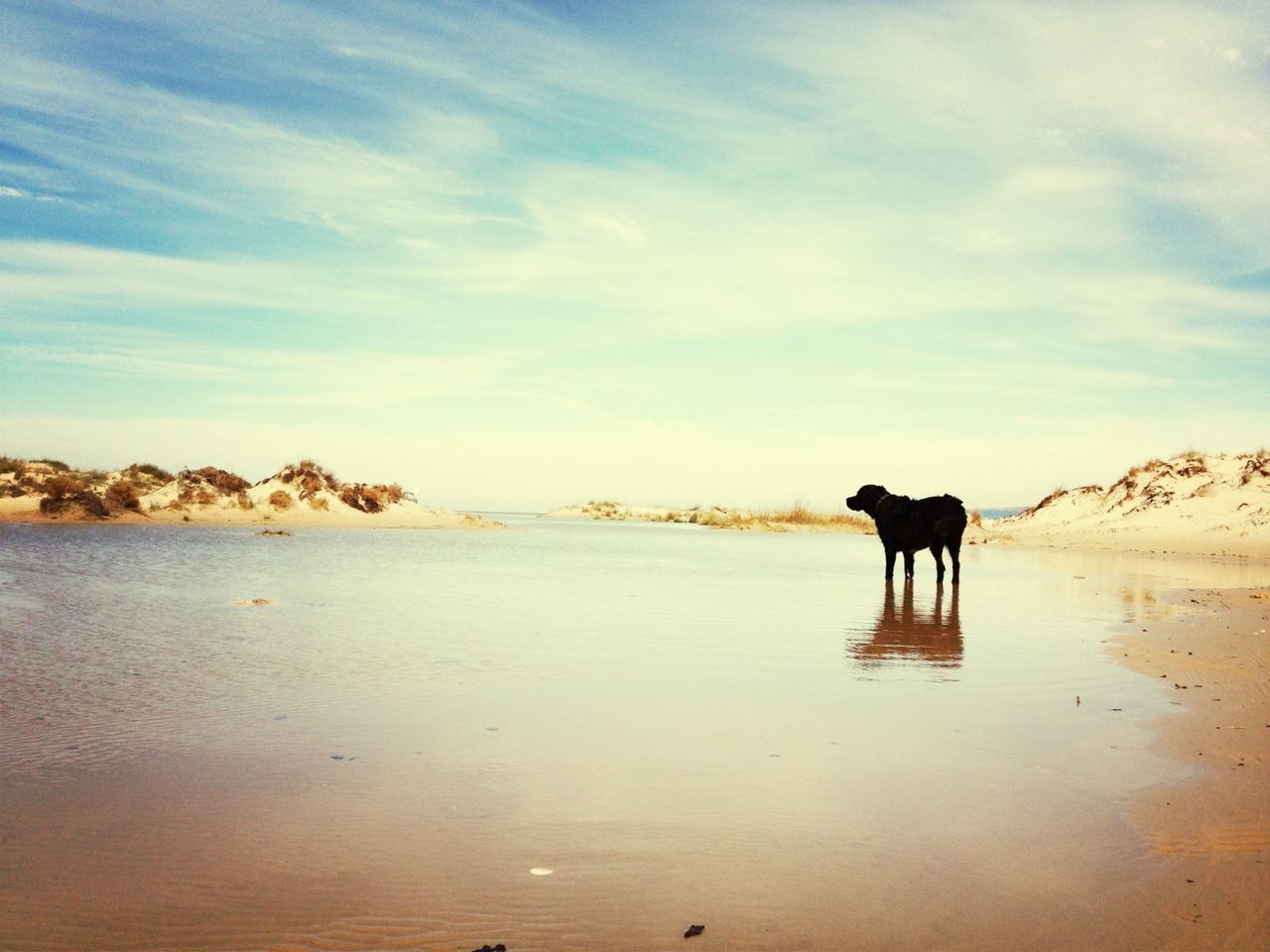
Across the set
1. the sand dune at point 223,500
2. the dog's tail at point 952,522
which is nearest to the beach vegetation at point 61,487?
the sand dune at point 223,500

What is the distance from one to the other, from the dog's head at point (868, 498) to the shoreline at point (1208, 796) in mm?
9725

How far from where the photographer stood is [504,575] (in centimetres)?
1836

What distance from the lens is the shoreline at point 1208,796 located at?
3.63 m

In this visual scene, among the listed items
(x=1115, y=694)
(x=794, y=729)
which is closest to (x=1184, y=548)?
(x=1115, y=694)

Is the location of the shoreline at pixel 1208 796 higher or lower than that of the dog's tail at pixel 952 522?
lower

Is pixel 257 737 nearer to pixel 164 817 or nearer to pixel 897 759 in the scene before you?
pixel 164 817

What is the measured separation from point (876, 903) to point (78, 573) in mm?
16018

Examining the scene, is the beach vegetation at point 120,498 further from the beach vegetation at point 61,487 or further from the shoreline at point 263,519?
the beach vegetation at point 61,487

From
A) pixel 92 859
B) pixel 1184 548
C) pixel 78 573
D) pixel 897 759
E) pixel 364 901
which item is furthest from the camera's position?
pixel 1184 548

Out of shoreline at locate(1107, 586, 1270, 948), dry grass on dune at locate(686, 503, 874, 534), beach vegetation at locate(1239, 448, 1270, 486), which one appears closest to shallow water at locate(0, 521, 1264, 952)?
shoreline at locate(1107, 586, 1270, 948)

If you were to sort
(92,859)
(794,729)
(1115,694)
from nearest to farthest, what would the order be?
(92,859)
(794,729)
(1115,694)

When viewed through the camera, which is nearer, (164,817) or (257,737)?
(164,817)

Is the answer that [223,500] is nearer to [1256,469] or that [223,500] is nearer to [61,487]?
[61,487]

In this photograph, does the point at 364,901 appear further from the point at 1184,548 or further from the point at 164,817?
the point at 1184,548
